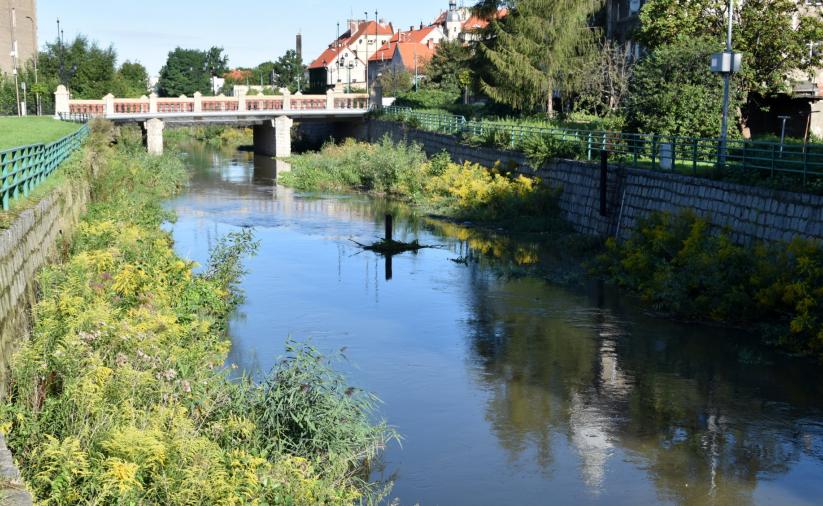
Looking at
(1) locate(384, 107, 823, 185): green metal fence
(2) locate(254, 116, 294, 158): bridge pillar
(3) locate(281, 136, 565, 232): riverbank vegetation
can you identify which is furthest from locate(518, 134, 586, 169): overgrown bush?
(2) locate(254, 116, 294, 158): bridge pillar

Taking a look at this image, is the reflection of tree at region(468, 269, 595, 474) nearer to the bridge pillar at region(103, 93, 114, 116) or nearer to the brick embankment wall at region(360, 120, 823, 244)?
the brick embankment wall at region(360, 120, 823, 244)

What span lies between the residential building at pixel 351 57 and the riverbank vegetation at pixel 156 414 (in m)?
109

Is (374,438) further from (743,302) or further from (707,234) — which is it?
(707,234)

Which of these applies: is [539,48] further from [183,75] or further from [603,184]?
[183,75]

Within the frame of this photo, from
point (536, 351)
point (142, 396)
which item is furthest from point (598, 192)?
point (142, 396)

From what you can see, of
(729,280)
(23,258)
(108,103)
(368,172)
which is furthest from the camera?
(108,103)

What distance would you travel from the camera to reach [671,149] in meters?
26.9

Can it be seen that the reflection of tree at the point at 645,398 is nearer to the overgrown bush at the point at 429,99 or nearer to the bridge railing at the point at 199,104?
the bridge railing at the point at 199,104

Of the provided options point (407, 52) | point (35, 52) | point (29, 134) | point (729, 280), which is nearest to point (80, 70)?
point (35, 52)

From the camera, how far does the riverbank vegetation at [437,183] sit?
34.2 m

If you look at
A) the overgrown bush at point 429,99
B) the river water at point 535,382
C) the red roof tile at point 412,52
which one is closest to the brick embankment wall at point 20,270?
the river water at point 535,382

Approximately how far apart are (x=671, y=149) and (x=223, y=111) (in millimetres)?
43281

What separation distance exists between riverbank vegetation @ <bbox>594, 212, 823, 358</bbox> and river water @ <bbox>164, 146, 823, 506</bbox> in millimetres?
618

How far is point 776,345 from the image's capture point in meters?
18.4
